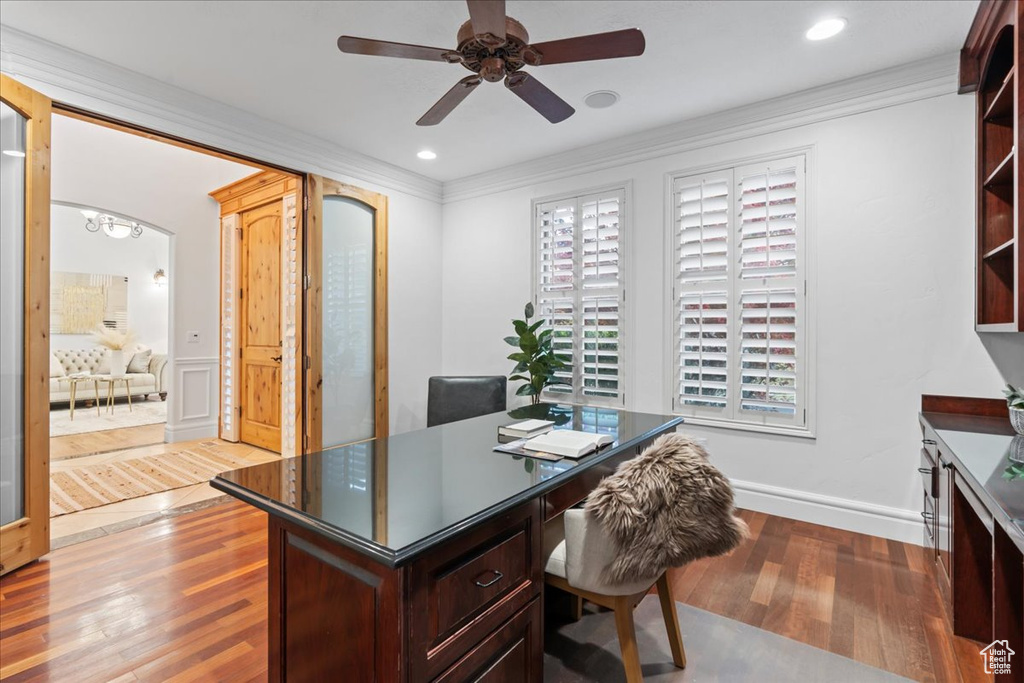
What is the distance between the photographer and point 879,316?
115 inches

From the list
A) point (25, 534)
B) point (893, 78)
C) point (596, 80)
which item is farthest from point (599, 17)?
point (25, 534)

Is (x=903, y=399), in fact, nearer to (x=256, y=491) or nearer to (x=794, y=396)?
(x=794, y=396)

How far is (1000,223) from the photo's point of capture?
2.48m

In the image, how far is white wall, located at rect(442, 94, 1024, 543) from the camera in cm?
272

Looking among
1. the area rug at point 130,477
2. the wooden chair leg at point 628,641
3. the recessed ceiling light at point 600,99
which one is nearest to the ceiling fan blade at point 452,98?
the recessed ceiling light at point 600,99

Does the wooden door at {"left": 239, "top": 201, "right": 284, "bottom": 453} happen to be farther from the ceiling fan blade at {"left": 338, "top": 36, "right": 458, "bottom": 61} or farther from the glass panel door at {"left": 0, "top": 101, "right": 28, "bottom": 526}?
the ceiling fan blade at {"left": 338, "top": 36, "right": 458, "bottom": 61}

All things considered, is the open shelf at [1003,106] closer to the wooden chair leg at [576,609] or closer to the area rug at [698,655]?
the area rug at [698,655]

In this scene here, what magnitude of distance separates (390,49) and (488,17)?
49 cm

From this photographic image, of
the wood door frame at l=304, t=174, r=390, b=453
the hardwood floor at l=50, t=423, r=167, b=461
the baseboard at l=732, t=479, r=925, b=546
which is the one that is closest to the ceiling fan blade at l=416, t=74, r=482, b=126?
the wood door frame at l=304, t=174, r=390, b=453

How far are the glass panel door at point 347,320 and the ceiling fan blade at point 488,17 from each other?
8.77ft

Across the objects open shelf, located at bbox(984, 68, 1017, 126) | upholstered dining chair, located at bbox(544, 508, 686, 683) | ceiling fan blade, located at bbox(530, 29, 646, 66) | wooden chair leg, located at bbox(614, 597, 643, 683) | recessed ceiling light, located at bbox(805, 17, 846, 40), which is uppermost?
recessed ceiling light, located at bbox(805, 17, 846, 40)

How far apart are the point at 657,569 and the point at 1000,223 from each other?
2704 millimetres

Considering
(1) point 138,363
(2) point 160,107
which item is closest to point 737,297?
(2) point 160,107

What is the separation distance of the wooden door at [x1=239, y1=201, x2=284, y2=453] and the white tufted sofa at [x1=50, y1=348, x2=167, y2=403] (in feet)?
9.64
